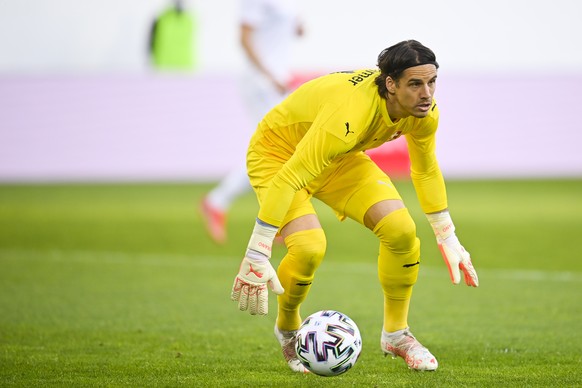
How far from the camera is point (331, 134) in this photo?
5.19 meters

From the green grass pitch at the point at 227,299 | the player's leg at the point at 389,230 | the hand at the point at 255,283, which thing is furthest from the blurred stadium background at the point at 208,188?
the hand at the point at 255,283

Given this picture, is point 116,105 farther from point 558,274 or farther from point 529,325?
point 529,325

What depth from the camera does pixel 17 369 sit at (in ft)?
18.5

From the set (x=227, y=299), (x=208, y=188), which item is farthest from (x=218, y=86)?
(x=227, y=299)

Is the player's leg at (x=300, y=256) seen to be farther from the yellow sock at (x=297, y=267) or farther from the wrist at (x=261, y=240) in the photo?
the wrist at (x=261, y=240)

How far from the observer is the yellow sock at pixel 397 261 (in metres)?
5.56

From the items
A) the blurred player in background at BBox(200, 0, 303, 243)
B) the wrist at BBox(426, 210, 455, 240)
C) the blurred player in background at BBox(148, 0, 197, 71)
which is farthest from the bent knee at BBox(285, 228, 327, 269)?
the blurred player in background at BBox(148, 0, 197, 71)

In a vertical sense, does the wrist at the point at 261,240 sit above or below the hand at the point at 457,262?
above

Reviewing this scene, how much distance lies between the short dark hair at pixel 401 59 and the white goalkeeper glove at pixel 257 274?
943 millimetres

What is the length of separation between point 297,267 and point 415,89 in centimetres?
113

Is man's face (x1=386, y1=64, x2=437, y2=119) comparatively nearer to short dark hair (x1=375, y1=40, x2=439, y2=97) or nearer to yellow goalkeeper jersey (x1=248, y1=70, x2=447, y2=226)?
short dark hair (x1=375, y1=40, x2=439, y2=97)

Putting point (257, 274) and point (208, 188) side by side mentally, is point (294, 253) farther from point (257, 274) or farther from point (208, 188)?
point (208, 188)

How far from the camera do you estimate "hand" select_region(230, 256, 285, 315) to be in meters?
5.25

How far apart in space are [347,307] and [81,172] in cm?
1000
